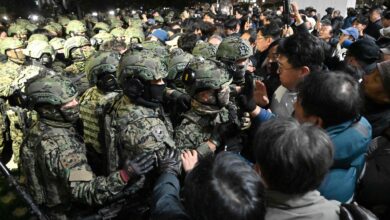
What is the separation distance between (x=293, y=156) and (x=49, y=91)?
6.67 ft

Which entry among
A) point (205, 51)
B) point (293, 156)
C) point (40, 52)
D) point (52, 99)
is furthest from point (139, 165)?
point (40, 52)

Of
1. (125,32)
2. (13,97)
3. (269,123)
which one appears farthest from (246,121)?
(125,32)

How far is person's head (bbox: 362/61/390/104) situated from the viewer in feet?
8.87

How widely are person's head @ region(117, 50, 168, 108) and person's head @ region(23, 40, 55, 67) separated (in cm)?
500

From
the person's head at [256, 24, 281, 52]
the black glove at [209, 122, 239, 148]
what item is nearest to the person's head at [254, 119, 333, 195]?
the black glove at [209, 122, 239, 148]

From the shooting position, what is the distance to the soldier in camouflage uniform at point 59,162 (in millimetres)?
2557

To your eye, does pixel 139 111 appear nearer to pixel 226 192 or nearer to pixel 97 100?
pixel 97 100

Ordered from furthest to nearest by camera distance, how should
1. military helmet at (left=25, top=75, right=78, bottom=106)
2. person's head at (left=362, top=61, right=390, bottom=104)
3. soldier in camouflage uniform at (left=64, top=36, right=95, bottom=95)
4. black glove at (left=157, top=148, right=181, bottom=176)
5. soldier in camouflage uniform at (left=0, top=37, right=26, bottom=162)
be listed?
soldier in camouflage uniform at (left=64, top=36, right=95, bottom=95)
soldier in camouflage uniform at (left=0, top=37, right=26, bottom=162)
military helmet at (left=25, top=75, right=78, bottom=106)
person's head at (left=362, top=61, right=390, bottom=104)
black glove at (left=157, top=148, right=181, bottom=176)

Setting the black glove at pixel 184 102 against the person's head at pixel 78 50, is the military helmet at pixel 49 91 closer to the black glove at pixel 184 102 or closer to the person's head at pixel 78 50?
the black glove at pixel 184 102

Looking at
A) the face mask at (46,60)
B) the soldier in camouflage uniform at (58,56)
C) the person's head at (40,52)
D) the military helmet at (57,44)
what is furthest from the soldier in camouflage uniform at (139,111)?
the military helmet at (57,44)

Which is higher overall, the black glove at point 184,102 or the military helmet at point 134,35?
the black glove at point 184,102

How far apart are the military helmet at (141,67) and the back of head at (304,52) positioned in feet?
4.01

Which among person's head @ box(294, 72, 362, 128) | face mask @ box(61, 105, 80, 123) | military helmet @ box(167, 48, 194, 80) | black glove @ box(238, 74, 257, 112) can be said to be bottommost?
military helmet @ box(167, 48, 194, 80)

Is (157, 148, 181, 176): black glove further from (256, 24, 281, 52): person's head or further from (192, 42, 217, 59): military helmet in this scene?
(256, 24, 281, 52): person's head
